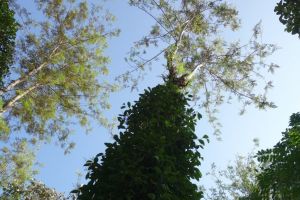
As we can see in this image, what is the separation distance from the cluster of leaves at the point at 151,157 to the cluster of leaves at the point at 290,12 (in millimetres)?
3024

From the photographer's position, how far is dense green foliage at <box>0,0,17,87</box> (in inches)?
463

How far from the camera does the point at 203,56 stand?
19.9 metres

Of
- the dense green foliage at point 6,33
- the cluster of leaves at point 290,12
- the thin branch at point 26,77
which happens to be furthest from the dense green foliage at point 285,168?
the thin branch at point 26,77

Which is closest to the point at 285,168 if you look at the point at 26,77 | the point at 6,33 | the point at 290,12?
the point at 290,12

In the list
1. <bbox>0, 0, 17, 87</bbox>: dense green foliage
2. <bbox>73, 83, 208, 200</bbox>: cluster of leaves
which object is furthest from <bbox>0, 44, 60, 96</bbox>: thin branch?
<bbox>73, 83, 208, 200</bbox>: cluster of leaves

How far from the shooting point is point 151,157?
546cm

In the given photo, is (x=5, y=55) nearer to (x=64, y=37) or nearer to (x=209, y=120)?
(x=64, y=37)

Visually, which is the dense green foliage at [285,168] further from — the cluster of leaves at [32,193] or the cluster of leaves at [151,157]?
the cluster of leaves at [32,193]

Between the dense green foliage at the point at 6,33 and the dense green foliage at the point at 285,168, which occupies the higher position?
the dense green foliage at the point at 6,33

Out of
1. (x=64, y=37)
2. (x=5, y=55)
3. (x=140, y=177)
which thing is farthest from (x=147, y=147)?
(x=64, y=37)

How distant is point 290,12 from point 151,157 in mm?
4702

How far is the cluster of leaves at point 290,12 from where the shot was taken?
24.7ft

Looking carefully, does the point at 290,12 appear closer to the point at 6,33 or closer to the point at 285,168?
the point at 285,168

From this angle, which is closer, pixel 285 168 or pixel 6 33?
pixel 285 168
